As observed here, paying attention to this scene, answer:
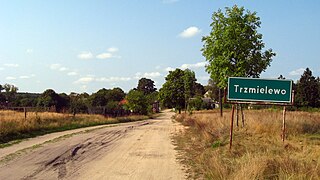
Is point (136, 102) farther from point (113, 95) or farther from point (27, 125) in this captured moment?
point (27, 125)

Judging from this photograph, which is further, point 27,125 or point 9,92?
point 9,92

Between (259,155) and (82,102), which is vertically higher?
(82,102)

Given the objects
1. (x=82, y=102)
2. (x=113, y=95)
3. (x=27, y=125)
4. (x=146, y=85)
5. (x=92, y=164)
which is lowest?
(x=92, y=164)

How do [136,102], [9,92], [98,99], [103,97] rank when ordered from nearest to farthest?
[136,102]
[9,92]
[98,99]
[103,97]

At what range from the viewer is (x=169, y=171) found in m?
11.0

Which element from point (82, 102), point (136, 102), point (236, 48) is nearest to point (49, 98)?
point (82, 102)

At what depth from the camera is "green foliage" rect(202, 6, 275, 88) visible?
2025 centimetres

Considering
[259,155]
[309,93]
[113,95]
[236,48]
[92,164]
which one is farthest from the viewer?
[113,95]

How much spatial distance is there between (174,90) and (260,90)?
67868 millimetres

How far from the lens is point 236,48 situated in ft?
66.6

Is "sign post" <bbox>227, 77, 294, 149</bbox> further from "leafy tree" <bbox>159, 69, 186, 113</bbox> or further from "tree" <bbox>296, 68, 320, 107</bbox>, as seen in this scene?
"tree" <bbox>296, 68, 320, 107</bbox>

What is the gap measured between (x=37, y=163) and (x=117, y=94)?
4438 inches

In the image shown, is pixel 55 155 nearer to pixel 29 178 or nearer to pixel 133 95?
pixel 29 178

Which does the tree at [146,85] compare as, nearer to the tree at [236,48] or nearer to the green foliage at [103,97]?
Answer: the green foliage at [103,97]
